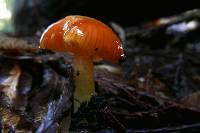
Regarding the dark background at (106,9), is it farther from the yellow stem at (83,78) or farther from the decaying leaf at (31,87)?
the yellow stem at (83,78)

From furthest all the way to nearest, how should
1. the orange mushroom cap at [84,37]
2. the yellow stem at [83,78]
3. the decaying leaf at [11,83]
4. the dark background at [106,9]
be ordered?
the dark background at [106,9] < the decaying leaf at [11,83] < the yellow stem at [83,78] < the orange mushroom cap at [84,37]

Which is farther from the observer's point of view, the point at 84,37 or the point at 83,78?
the point at 83,78

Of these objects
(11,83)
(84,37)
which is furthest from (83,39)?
(11,83)

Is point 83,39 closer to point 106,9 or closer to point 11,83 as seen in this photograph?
point 11,83

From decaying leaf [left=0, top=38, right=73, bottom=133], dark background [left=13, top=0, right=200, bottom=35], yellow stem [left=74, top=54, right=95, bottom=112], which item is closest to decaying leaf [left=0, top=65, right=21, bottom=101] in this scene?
decaying leaf [left=0, top=38, right=73, bottom=133]

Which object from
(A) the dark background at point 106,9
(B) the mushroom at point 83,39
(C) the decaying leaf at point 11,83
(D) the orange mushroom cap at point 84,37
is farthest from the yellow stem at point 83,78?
(A) the dark background at point 106,9

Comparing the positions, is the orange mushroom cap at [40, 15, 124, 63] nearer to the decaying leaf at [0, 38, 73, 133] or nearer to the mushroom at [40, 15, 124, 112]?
the mushroom at [40, 15, 124, 112]
